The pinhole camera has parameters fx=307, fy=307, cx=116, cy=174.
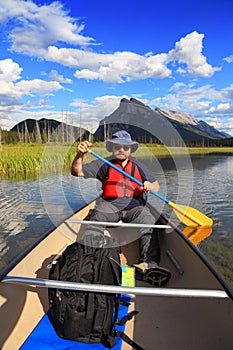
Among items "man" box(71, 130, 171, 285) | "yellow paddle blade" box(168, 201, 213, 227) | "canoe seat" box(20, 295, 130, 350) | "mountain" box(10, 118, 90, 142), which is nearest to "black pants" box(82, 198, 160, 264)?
"man" box(71, 130, 171, 285)

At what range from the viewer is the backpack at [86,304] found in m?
2.41

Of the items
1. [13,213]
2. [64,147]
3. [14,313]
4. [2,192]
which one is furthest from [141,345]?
[64,147]

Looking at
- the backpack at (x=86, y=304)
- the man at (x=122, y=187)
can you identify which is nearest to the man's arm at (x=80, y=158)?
the man at (x=122, y=187)

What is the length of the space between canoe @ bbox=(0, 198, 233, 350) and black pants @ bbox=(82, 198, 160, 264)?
331mm

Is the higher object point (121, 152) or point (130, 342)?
point (121, 152)

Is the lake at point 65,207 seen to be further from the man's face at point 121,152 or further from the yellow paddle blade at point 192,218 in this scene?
the man's face at point 121,152

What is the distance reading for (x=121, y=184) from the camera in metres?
4.48

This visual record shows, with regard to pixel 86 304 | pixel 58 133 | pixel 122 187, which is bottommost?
pixel 86 304

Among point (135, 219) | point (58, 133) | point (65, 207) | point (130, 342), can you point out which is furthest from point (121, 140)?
point (58, 133)

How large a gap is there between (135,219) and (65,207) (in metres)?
5.97

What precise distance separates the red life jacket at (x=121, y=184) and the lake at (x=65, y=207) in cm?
93

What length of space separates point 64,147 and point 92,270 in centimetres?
1693

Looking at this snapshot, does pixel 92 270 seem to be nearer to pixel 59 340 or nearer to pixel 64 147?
pixel 59 340

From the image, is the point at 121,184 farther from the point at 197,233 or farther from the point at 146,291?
the point at 197,233
